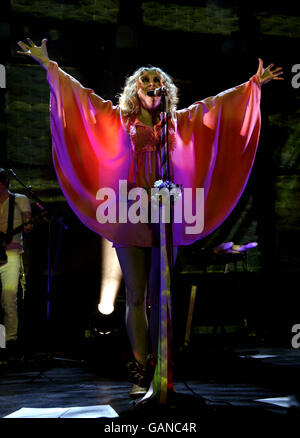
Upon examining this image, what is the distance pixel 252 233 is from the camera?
6719 mm

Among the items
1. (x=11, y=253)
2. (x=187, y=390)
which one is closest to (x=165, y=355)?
(x=187, y=390)

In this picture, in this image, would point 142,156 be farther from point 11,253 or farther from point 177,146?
point 11,253

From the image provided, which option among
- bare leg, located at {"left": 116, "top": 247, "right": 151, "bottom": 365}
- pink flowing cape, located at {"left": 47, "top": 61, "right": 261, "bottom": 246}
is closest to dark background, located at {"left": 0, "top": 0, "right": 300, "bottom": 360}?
pink flowing cape, located at {"left": 47, "top": 61, "right": 261, "bottom": 246}

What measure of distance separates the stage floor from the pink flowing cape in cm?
94

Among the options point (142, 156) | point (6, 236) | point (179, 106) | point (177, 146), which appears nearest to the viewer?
point (142, 156)

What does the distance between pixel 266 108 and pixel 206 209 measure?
423 cm

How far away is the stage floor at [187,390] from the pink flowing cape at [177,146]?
941 millimetres

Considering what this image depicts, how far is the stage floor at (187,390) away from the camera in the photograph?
1.83 meters

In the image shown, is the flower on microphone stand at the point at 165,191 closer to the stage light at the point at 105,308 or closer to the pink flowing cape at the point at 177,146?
the pink flowing cape at the point at 177,146

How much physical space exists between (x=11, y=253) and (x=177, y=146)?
2.47 metres

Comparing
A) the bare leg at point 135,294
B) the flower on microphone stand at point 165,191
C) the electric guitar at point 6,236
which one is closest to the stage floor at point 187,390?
the bare leg at point 135,294

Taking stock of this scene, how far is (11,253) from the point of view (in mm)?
4836

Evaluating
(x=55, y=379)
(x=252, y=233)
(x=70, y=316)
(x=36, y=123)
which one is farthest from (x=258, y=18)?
(x=55, y=379)

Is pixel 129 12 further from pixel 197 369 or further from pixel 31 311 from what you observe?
pixel 197 369
